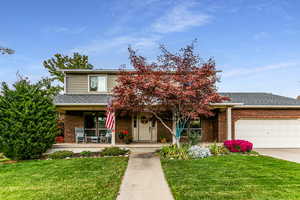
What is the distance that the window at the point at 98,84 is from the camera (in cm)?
1555

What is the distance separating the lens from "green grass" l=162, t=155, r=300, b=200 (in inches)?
200

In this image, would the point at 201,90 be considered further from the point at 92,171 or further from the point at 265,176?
the point at 92,171

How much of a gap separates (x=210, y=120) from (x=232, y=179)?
913 centimetres

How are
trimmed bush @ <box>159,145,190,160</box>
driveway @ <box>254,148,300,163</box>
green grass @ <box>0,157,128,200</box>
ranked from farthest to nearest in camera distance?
driveway @ <box>254,148,300,163</box>, trimmed bush @ <box>159,145,190,160</box>, green grass @ <box>0,157,128,200</box>

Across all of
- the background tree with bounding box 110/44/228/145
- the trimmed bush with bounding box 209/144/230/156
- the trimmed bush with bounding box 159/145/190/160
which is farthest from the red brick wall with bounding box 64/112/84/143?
the trimmed bush with bounding box 209/144/230/156

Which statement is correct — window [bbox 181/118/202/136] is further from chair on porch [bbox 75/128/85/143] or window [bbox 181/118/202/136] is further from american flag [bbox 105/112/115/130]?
chair on porch [bbox 75/128/85/143]

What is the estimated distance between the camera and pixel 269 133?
46.6 feet

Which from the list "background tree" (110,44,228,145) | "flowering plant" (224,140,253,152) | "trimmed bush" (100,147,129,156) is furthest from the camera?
"flowering plant" (224,140,253,152)

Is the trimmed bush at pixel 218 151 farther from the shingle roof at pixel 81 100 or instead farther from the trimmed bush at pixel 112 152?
the shingle roof at pixel 81 100

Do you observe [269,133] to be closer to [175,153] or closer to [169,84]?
[175,153]

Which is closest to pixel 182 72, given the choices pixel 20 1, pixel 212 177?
pixel 212 177

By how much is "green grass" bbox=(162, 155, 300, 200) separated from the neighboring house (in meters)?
5.16

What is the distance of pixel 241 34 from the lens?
1543 centimetres

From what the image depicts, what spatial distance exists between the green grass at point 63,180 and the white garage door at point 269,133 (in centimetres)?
912
